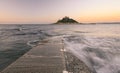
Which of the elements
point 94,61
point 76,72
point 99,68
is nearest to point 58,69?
point 76,72

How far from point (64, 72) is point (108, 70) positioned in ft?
8.10

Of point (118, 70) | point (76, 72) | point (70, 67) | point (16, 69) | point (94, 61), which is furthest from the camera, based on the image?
point (94, 61)

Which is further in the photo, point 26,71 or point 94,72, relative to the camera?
point 94,72

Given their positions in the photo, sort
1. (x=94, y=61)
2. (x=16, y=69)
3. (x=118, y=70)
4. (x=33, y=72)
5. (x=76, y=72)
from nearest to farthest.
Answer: (x=33, y=72), (x=16, y=69), (x=76, y=72), (x=118, y=70), (x=94, y=61)

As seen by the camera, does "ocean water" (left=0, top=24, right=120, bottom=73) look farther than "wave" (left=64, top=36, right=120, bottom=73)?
Yes

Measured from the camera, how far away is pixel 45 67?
448 centimetres

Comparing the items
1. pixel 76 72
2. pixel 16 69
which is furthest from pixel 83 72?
pixel 16 69

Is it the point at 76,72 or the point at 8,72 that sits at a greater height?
the point at 8,72

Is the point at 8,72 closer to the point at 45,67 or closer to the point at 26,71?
the point at 26,71

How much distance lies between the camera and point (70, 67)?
5133 mm

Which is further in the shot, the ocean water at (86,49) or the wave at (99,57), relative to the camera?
the ocean water at (86,49)

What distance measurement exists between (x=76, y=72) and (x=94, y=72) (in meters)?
1.04

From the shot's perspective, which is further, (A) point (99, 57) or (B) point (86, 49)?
(B) point (86, 49)

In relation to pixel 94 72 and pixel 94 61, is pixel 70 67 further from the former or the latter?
pixel 94 61
